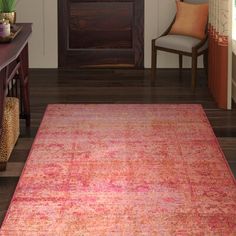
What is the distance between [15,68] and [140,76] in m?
2.81

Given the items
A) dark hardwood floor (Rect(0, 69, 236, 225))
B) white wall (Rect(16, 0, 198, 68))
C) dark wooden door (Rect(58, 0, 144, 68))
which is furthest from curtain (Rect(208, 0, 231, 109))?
dark wooden door (Rect(58, 0, 144, 68))

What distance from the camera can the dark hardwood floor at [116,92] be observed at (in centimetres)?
528

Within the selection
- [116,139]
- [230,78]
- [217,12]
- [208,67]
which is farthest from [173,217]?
[208,67]

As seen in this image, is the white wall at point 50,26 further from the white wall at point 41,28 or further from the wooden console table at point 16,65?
the wooden console table at point 16,65

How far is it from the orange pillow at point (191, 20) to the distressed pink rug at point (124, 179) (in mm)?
1561

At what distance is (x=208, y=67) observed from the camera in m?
7.10

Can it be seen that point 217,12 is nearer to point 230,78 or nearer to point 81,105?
point 230,78

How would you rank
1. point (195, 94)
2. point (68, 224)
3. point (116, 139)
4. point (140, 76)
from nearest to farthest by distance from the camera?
point (68, 224), point (116, 139), point (195, 94), point (140, 76)

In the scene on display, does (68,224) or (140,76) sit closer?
(68,224)

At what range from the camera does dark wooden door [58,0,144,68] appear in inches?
313

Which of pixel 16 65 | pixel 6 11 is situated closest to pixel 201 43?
pixel 6 11

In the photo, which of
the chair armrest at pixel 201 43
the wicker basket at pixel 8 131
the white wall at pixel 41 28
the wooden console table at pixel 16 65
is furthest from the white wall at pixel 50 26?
the wicker basket at pixel 8 131

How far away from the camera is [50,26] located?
26.1ft

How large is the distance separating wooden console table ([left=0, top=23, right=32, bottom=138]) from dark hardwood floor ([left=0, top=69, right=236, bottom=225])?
0.28 metres
